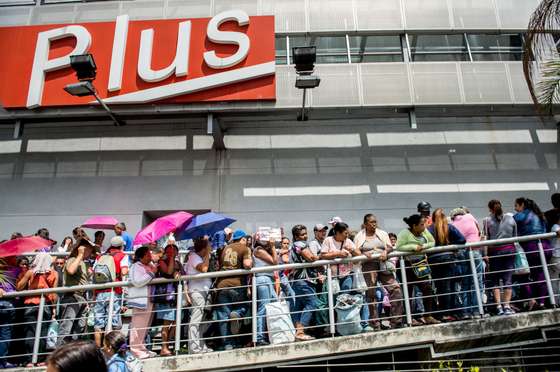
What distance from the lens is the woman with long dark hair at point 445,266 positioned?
6.83 m

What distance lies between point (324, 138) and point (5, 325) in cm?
822

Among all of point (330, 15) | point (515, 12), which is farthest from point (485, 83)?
point (330, 15)

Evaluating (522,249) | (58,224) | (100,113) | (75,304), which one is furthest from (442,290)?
(58,224)

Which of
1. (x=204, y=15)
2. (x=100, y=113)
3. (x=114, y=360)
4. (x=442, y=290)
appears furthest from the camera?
(x=204, y=15)

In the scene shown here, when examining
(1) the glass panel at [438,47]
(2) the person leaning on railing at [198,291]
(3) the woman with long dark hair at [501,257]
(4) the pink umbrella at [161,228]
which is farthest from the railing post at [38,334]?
(1) the glass panel at [438,47]

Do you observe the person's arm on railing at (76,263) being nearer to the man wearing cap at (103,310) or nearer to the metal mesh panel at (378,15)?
the man wearing cap at (103,310)

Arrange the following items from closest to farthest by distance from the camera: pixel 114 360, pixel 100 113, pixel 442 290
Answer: pixel 114 360, pixel 442 290, pixel 100 113

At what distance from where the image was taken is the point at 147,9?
1239 centimetres

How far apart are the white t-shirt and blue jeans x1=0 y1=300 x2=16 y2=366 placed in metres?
2.54

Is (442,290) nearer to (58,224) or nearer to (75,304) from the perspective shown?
(75,304)

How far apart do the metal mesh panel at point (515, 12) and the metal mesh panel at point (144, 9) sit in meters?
8.63

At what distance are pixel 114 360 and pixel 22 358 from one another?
9.49 feet

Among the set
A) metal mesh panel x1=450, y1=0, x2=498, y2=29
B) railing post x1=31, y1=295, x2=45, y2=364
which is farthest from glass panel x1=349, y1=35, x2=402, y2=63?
railing post x1=31, y1=295, x2=45, y2=364

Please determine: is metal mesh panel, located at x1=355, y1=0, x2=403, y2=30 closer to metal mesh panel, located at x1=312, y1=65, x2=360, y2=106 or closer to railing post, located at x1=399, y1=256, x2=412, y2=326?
metal mesh panel, located at x1=312, y1=65, x2=360, y2=106
